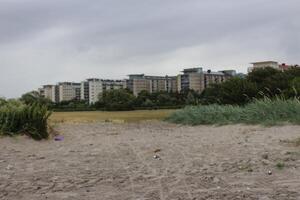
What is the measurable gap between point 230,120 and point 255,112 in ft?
3.43

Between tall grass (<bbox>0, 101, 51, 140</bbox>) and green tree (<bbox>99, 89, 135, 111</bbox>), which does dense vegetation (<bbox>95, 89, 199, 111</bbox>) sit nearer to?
green tree (<bbox>99, 89, 135, 111</bbox>)

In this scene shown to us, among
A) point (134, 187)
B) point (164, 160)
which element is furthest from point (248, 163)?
point (134, 187)

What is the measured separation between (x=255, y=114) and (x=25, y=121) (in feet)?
25.8

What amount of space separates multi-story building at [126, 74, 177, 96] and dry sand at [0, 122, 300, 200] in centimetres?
7478

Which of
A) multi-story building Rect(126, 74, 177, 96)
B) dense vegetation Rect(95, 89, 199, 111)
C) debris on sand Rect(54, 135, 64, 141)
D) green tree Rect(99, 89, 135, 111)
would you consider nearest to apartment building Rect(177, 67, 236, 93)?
multi-story building Rect(126, 74, 177, 96)

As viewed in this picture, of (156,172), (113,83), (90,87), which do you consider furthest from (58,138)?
(113,83)

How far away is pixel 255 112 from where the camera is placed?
18.0m

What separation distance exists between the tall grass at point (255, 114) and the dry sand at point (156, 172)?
495cm

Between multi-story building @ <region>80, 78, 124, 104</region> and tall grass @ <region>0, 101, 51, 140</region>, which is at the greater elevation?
multi-story building @ <region>80, 78, 124, 104</region>

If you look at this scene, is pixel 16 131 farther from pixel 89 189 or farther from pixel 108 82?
pixel 108 82

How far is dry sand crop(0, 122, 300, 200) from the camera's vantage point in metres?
6.10

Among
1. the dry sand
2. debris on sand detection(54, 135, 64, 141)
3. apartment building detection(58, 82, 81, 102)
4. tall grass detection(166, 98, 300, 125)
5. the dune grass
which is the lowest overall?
the dry sand

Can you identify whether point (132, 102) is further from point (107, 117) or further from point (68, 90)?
point (68, 90)

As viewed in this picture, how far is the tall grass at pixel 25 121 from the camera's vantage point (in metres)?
14.1
